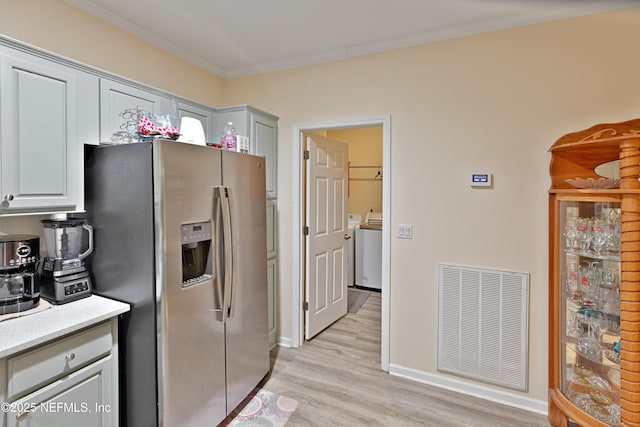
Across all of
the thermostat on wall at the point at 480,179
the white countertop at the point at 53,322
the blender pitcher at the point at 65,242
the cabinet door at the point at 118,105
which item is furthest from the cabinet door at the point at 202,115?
the thermostat on wall at the point at 480,179

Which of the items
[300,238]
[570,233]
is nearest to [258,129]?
[300,238]

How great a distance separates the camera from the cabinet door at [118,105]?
1.85 metres

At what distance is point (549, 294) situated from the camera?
2074mm

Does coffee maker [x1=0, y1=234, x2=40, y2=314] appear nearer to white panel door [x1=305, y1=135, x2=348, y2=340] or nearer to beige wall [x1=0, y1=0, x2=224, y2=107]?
beige wall [x1=0, y1=0, x2=224, y2=107]

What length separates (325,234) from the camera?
335cm

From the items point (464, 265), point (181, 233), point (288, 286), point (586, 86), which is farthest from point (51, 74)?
point (586, 86)

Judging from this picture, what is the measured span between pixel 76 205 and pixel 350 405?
7.11 feet

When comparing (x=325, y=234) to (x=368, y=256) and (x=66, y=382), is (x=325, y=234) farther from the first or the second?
(x=66, y=382)

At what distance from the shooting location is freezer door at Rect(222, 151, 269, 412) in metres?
2.03

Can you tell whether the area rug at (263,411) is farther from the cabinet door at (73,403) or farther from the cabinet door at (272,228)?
the cabinet door at (272,228)

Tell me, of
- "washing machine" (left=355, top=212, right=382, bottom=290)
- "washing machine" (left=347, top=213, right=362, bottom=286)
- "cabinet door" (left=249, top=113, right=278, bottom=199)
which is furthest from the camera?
"washing machine" (left=347, top=213, right=362, bottom=286)

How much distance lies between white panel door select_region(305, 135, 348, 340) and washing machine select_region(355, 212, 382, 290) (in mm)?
1030

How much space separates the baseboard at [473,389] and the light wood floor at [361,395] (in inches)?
1.7

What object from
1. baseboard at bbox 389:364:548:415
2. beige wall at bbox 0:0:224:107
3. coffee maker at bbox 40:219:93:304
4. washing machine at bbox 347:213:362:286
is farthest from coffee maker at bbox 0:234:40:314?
washing machine at bbox 347:213:362:286
